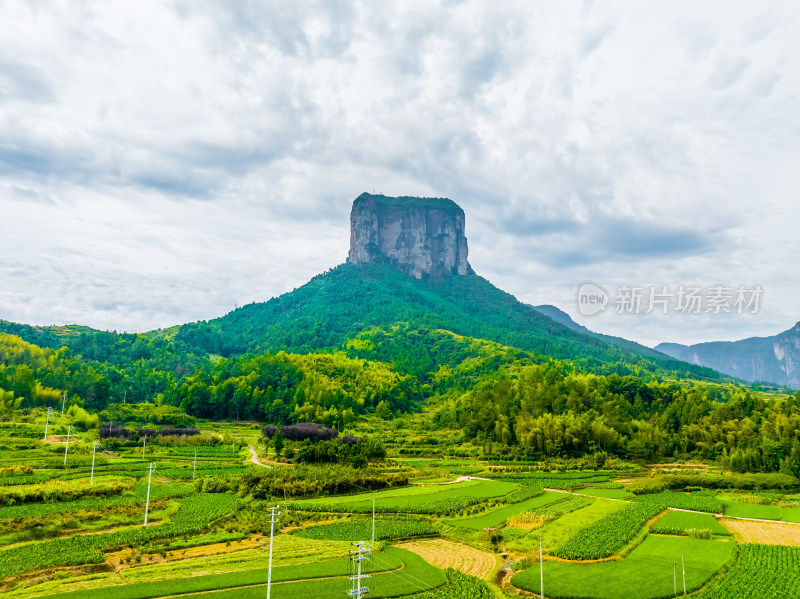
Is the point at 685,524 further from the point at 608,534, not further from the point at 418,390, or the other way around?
the point at 418,390

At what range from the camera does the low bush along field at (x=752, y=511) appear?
1810 inches

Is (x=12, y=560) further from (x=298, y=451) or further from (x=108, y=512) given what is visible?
(x=298, y=451)

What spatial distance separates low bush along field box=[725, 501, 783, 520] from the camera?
45969 millimetres

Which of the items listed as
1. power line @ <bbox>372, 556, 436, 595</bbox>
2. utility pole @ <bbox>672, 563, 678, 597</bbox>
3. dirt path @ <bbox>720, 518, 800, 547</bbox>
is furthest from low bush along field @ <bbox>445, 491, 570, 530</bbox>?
dirt path @ <bbox>720, 518, 800, 547</bbox>

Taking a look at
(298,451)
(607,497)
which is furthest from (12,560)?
(607,497)

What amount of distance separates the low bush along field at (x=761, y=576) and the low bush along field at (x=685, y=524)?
494cm

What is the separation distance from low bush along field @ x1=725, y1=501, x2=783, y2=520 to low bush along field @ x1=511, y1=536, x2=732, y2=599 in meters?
12.7

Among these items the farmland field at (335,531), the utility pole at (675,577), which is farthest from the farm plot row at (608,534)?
the utility pole at (675,577)

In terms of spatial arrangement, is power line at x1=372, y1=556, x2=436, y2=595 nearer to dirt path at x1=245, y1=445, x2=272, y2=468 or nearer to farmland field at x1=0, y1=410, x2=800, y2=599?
farmland field at x1=0, y1=410, x2=800, y2=599

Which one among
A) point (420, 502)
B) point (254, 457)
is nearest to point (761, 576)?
point (420, 502)

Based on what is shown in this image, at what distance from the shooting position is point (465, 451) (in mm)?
83000

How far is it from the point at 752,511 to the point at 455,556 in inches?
1255

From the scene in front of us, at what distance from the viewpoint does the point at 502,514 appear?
45281mm

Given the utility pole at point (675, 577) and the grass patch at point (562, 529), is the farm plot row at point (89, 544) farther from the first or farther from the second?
the utility pole at point (675, 577)
